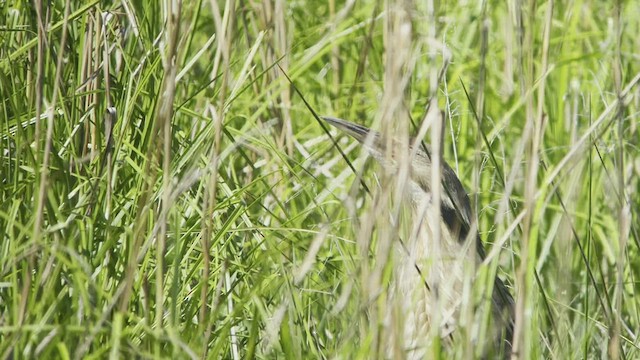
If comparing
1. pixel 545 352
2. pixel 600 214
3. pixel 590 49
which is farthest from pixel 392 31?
pixel 590 49

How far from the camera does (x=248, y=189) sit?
2385 millimetres

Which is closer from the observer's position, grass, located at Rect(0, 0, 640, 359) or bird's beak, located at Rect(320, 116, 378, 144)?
grass, located at Rect(0, 0, 640, 359)

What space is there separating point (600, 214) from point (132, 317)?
151 centimetres

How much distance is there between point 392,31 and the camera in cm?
155

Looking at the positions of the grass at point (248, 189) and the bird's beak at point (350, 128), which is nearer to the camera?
the grass at point (248, 189)

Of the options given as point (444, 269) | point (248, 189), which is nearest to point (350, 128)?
point (248, 189)

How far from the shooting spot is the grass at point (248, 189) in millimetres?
1696

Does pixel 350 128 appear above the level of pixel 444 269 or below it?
above

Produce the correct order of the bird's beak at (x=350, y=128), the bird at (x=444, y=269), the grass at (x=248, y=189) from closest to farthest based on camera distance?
1. the grass at (x=248, y=189)
2. the bird at (x=444, y=269)
3. the bird's beak at (x=350, y=128)

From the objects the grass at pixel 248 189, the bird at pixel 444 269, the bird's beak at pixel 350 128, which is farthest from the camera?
the bird's beak at pixel 350 128

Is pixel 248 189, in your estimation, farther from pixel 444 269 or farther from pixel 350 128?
pixel 444 269

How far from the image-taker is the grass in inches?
66.8

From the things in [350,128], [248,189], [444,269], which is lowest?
[444,269]

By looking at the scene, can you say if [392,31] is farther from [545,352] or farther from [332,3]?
[332,3]
